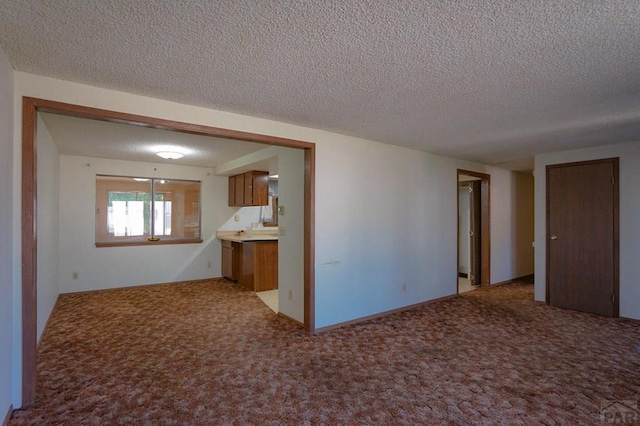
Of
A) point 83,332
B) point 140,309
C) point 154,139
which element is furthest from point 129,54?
point 140,309

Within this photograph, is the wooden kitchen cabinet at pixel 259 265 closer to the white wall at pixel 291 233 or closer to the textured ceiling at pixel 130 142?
the white wall at pixel 291 233

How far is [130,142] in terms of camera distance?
440 centimetres

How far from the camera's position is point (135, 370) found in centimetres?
278

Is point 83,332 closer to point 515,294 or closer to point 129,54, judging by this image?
point 129,54

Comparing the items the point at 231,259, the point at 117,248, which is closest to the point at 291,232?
the point at 231,259

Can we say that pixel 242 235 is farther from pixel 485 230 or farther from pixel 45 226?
pixel 485 230

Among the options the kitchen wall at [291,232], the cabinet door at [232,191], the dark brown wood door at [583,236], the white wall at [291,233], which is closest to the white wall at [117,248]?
the cabinet door at [232,191]

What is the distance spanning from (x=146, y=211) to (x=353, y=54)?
18.4 feet

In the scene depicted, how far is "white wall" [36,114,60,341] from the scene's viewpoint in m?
3.50

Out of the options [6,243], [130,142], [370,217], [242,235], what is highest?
[130,142]

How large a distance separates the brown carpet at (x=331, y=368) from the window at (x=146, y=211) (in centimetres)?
180

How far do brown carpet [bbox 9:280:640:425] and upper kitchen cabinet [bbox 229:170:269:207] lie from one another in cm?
242

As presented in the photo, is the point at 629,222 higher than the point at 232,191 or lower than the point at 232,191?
lower

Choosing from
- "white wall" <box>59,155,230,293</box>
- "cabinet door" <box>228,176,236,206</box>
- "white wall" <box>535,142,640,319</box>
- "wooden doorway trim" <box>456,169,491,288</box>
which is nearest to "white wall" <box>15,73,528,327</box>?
"white wall" <box>59,155,230,293</box>
